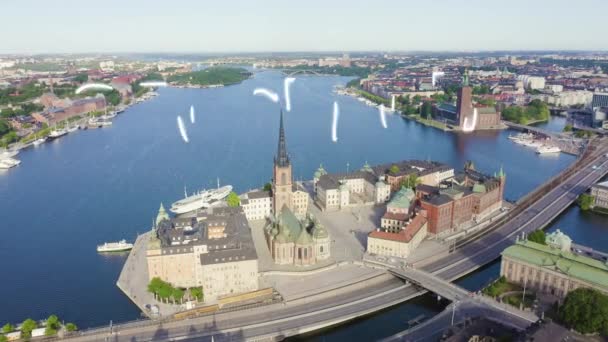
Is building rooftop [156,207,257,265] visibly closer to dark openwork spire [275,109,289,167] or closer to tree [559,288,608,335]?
dark openwork spire [275,109,289,167]

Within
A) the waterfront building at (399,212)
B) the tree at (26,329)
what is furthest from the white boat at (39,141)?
the waterfront building at (399,212)

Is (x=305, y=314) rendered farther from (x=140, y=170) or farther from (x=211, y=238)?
(x=140, y=170)

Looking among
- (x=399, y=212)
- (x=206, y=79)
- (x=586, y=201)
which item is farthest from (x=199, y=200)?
(x=206, y=79)

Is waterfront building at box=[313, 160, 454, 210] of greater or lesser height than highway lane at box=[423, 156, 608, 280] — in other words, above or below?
above

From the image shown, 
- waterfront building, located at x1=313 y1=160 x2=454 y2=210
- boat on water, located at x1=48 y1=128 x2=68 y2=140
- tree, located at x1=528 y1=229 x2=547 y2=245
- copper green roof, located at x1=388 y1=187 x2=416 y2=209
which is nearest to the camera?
tree, located at x1=528 y1=229 x2=547 y2=245

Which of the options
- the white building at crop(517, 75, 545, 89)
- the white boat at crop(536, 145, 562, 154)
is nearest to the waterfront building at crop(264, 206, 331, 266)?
the white boat at crop(536, 145, 562, 154)

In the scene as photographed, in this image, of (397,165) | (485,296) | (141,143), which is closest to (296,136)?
(141,143)

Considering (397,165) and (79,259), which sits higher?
(397,165)

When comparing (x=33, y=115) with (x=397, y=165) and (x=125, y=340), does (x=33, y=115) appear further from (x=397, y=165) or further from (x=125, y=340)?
(x=125, y=340)
